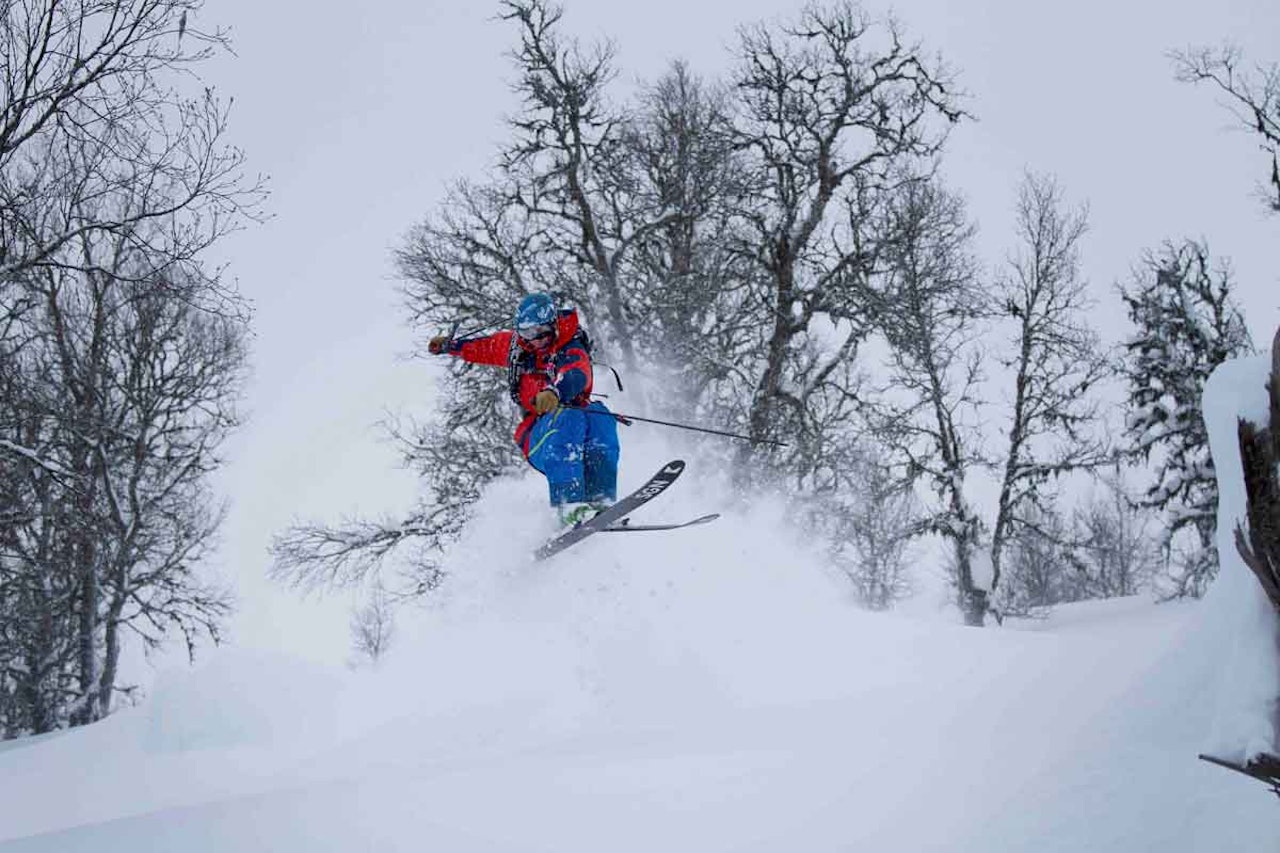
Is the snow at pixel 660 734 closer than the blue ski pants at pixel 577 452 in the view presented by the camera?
Yes

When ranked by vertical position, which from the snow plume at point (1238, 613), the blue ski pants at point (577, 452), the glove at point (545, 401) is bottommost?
the snow plume at point (1238, 613)

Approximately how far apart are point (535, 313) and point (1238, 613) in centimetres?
500

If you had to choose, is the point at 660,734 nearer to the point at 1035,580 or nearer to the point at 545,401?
the point at 545,401

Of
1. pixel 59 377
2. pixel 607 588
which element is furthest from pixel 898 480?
pixel 59 377

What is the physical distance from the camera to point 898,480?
1698 centimetres

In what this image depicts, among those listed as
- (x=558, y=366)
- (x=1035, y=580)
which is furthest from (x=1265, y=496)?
(x=1035, y=580)

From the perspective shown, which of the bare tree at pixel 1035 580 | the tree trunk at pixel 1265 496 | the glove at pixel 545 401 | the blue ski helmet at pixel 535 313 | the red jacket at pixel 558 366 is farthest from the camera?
the bare tree at pixel 1035 580

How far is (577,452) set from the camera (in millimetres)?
7352

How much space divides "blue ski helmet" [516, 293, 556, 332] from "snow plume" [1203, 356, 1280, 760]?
451 centimetres

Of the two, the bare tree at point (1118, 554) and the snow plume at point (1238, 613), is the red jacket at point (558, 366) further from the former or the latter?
the bare tree at point (1118, 554)

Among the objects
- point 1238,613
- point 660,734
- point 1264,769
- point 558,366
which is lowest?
point 1264,769

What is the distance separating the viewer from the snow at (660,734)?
3.94m

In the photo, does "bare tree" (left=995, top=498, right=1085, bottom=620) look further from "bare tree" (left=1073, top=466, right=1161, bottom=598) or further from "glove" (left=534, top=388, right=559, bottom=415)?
"glove" (left=534, top=388, right=559, bottom=415)

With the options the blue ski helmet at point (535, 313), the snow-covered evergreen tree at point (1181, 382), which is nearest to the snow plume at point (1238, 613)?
the blue ski helmet at point (535, 313)
